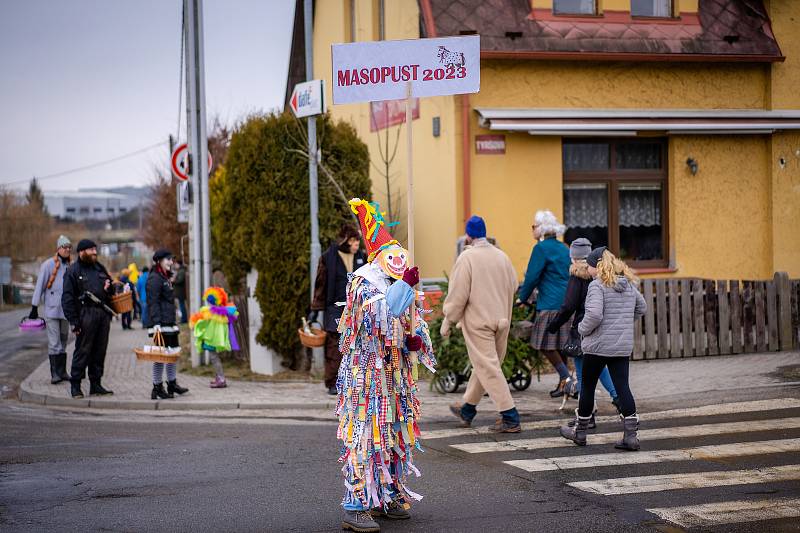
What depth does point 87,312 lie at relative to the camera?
12211mm

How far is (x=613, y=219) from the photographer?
1588 centimetres

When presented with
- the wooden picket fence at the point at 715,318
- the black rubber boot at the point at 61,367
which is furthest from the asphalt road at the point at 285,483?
the wooden picket fence at the point at 715,318

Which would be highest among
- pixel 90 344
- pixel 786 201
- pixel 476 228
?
pixel 786 201

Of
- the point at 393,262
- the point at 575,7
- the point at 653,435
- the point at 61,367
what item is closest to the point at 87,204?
the point at 61,367

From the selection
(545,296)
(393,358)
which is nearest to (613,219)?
(545,296)

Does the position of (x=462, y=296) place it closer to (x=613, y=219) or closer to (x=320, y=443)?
(x=320, y=443)

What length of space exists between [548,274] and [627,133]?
5659mm

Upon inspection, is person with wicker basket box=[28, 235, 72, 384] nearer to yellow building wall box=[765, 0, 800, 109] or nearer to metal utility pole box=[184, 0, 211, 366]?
metal utility pole box=[184, 0, 211, 366]

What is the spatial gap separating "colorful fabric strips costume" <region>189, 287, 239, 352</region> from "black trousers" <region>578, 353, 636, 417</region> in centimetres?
568

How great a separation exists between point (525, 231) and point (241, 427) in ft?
22.7

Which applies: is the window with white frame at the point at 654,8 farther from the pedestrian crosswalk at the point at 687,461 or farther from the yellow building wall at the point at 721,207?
the pedestrian crosswalk at the point at 687,461

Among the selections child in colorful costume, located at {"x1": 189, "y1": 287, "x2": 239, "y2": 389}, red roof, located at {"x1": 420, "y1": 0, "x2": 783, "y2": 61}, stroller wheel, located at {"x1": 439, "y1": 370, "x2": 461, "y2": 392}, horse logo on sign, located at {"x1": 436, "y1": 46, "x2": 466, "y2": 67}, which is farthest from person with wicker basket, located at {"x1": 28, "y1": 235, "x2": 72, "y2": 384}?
horse logo on sign, located at {"x1": 436, "y1": 46, "x2": 466, "y2": 67}

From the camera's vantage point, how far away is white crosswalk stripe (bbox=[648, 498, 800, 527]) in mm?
5988

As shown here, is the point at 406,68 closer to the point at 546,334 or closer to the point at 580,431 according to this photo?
the point at 580,431
